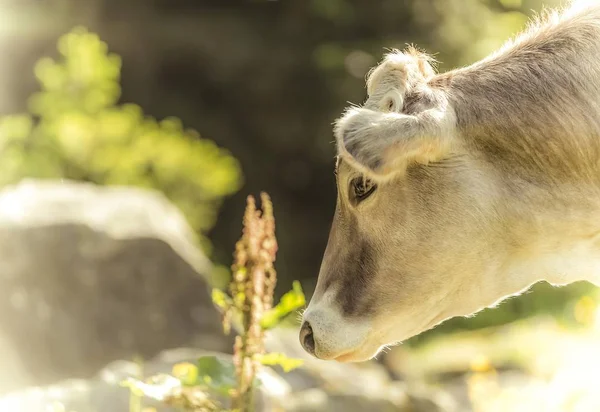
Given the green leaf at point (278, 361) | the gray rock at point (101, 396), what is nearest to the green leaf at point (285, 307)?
the green leaf at point (278, 361)

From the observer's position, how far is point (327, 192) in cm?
1023

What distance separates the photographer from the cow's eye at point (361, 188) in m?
3.19

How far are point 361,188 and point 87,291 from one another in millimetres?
2857

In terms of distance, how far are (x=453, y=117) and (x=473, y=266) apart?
1.69ft

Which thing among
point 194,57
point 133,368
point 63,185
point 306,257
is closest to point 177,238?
point 63,185

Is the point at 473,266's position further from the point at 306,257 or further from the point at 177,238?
the point at 306,257

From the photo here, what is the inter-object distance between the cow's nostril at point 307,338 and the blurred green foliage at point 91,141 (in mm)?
4100

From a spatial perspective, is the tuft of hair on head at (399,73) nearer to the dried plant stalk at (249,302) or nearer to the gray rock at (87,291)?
the dried plant stalk at (249,302)

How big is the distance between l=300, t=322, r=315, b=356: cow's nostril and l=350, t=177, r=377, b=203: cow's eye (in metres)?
0.50

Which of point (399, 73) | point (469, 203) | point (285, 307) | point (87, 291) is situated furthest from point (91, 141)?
point (469, 203)

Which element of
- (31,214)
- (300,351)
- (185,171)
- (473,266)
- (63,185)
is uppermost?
(185,171)

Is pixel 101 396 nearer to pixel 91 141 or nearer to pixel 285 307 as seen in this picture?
pixel 285 307

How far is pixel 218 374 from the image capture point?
3547 mm

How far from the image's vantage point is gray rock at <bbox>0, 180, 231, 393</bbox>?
17.8 feet
